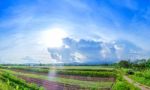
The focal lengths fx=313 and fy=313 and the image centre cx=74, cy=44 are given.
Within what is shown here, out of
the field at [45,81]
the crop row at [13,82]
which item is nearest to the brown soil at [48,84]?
the field at [45,81]

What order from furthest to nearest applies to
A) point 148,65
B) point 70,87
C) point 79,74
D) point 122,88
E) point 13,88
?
point 148,65 → point 79,74 → point 122,88 → point 70,87 → point 13,88

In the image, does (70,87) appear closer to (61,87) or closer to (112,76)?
(61,87)

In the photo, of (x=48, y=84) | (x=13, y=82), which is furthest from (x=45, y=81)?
(x=13, y=82)

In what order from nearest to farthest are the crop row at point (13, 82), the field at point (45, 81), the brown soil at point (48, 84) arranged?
the crop row at point (13, 82) < the field at point (45, 81) < the brown soil at point (48, 84)

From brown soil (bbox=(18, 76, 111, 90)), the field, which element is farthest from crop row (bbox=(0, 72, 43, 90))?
brown soil (bbox=(18, 76, 111, 90))

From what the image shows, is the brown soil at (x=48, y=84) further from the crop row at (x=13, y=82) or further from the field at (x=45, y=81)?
the crop row at (x=13, y=82)

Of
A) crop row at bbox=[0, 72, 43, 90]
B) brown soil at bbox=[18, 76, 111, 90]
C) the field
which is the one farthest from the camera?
brown soil at bbox=[18, 76, 111, 90]

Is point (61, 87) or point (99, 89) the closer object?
point (61, 87)

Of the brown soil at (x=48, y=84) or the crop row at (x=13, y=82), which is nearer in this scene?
the crop row at (x=13, y=82)

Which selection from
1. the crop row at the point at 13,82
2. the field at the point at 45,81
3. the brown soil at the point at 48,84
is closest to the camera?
the crop row at the point at 13,82

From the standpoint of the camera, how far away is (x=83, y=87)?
28172 mm

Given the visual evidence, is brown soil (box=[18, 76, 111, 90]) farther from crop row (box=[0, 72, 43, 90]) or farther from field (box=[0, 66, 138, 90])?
crop row (box=[0, 72, 43, 90])

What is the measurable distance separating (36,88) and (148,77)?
106ft

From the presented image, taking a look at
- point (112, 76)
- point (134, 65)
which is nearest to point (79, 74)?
point (112, 76)
